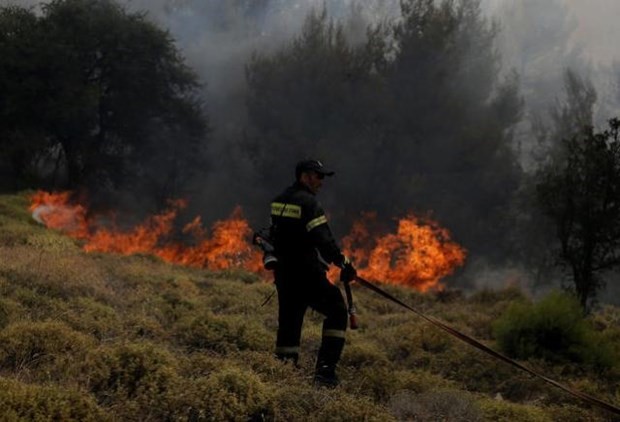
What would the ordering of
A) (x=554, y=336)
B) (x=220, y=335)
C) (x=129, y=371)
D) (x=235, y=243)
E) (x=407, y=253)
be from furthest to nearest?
1. (x=407, y=253)
2. (x=235, y=243)
3. (x=554, y=336)
4. (x=220, y=335)
5. (x=129, y=371)

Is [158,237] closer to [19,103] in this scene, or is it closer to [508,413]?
[19,103]

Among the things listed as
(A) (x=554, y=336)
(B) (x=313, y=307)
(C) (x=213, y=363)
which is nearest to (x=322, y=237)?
(B) (x=313, y=307)

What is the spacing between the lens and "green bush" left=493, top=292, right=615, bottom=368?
912 centimetres

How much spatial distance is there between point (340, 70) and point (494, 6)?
22726 mm

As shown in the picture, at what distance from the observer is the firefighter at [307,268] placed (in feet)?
18.1

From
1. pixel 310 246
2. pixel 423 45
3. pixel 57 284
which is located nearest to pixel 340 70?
pixel 423 45

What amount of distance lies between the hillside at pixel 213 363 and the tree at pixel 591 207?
1424 millimetres

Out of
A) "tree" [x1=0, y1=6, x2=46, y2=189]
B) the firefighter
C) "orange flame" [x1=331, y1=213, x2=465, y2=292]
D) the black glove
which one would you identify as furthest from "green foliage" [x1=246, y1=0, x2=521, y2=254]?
the black glove

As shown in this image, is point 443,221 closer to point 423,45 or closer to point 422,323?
point 423,45

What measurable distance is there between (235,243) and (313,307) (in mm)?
19969

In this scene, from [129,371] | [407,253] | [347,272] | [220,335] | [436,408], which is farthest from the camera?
[407,253]

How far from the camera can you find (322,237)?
5441mm

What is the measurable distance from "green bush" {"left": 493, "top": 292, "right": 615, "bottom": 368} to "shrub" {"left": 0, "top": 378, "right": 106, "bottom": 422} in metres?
7.21

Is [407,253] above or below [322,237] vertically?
above
